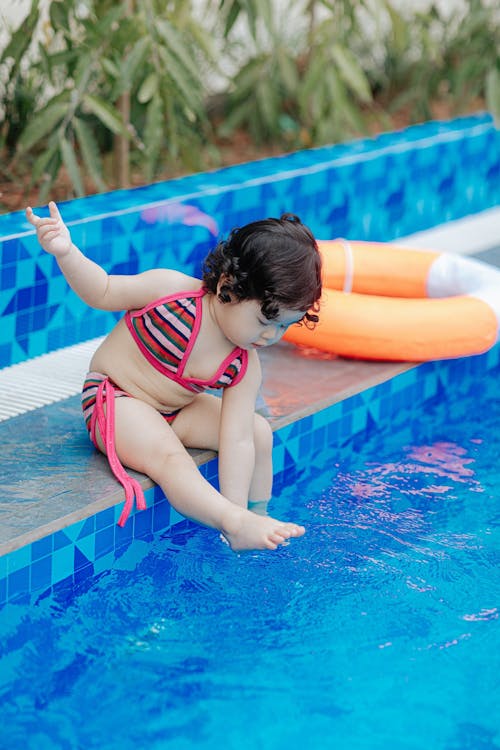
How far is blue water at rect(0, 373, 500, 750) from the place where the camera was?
237 cm

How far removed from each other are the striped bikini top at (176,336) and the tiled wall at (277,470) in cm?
31

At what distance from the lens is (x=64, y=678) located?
251 cm

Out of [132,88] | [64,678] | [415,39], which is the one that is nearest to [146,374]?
[64,678]

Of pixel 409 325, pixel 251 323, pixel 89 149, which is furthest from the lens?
pixel 89 149

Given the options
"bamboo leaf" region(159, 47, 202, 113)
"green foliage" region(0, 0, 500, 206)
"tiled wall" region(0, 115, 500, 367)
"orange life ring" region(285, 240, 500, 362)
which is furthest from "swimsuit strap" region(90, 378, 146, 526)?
"bamboo leaf" region(159, 47, 202, 113)

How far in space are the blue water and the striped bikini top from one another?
0.42m

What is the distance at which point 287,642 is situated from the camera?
2.65 meters

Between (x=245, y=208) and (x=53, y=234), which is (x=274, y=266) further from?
(x=245, y=208)

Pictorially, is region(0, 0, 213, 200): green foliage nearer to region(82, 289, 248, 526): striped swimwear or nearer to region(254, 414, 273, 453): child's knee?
region(82, 289, 248, 526): striped swimwear

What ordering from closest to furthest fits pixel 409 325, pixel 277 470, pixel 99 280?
pixel 99 280
pixel 277 470
pixel 409 325

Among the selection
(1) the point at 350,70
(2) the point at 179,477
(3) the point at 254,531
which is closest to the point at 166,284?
(2) the point at 179,477

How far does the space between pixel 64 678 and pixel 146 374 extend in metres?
0.81

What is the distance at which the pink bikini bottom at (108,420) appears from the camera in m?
2.86

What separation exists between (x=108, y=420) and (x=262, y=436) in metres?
0.39
